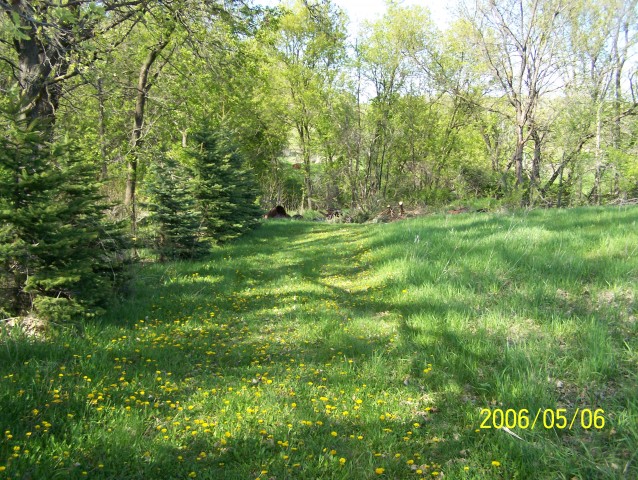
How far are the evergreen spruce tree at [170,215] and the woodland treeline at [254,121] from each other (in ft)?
0.14

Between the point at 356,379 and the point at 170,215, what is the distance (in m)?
6.59

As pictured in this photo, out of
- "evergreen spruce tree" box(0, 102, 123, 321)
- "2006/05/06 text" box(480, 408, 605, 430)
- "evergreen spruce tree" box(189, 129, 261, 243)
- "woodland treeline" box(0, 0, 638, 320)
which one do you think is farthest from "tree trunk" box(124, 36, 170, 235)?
"2006/05/06 text" box(480, 408, 605, 430)

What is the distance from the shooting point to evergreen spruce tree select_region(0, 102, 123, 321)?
4.50m

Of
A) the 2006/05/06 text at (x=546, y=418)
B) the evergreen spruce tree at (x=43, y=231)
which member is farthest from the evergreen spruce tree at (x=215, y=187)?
the 2006/05/06 text at (x=546, y=418)

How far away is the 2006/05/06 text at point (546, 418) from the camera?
280cm

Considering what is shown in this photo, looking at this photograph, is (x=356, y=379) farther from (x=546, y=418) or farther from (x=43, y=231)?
(x=43, y=231)

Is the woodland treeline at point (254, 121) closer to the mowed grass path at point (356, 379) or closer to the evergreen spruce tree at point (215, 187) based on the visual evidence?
the evergreen spruce tree at point (215, 187)

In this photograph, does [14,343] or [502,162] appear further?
[502,162]

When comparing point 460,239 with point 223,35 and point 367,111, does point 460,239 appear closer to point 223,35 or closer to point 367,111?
point 223,35

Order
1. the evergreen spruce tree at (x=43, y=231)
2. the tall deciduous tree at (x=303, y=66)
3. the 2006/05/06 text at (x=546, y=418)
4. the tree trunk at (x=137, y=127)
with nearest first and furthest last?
the 2006/05/06 text at (x=546, y=418), the evergreen spruce tree at (x=43, y=231), the tree trunk at (x=137, y=127), the tall deciduous tree at (x=303, y=66)

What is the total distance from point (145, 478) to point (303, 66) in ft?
102

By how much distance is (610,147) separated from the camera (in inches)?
773

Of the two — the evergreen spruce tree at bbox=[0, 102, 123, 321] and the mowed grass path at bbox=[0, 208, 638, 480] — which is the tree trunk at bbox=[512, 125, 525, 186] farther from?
the evergreen spruce tree at bbox=[0, 102, 123, 321]

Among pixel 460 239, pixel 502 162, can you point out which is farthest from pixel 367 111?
pixel 460 239
